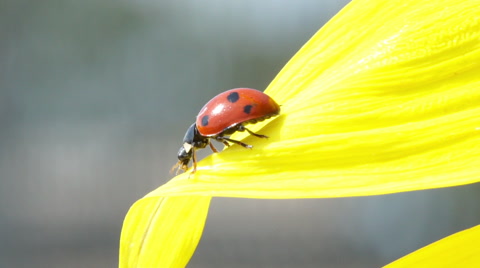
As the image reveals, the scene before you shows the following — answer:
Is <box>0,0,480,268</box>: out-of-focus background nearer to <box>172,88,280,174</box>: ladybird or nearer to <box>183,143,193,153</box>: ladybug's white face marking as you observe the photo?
<box>183,143,193,153</box>: ladybug's white face marking

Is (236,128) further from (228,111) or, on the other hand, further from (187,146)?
(187,146)

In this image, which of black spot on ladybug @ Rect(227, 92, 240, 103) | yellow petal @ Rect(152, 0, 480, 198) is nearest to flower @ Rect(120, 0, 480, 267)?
yellow petal @ Rect(152, 0, 480, 198)

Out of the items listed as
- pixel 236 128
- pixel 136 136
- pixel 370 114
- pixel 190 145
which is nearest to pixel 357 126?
pixel 370 114

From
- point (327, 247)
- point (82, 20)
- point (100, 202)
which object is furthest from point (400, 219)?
point (82, 20)

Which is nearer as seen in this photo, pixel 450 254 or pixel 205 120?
pixel 450 254

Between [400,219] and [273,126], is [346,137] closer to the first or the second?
[273,126]
